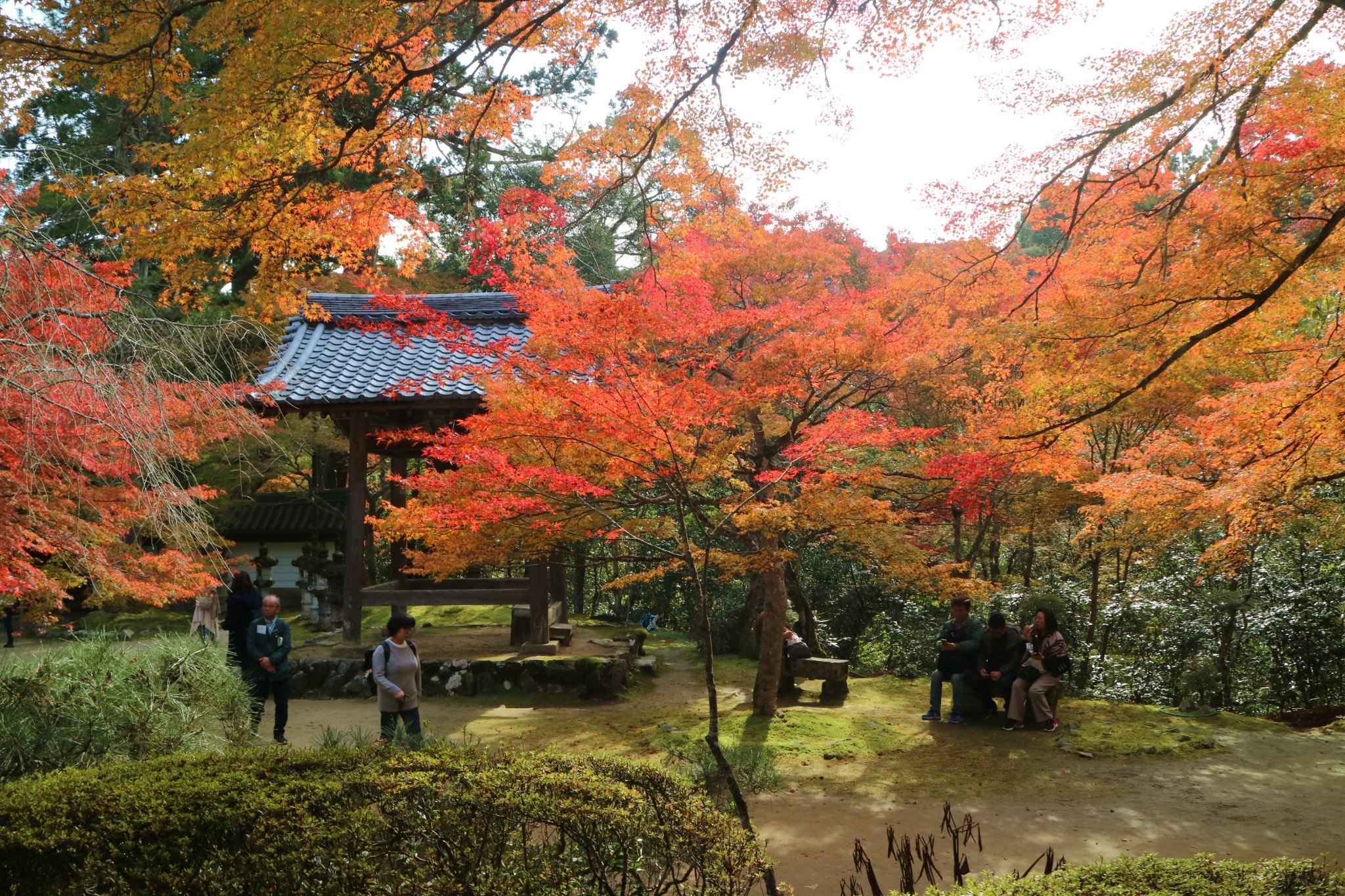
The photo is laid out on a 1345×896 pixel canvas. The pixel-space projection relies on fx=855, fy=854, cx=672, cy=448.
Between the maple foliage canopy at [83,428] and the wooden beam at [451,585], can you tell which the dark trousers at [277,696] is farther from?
the wooden beam at [451,585]

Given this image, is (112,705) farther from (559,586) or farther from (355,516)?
(559,586)

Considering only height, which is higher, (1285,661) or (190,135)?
(190,135)

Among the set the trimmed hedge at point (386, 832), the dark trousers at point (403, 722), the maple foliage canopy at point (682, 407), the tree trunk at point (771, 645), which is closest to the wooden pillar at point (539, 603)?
the maple foliage canopy at point (682, 407)

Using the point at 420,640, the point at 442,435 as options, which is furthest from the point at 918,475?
the point at 420,640

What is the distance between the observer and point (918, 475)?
27.8 ft

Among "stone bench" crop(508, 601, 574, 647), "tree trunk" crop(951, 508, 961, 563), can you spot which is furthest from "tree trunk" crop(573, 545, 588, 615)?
"tree trunk" crop(951, 508, 961, 563)

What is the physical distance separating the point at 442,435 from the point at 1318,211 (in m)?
7.02

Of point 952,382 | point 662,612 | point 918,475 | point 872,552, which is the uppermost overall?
point 952,382

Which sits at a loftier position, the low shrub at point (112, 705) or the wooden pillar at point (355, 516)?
the wooden pillar at point (355, 516)

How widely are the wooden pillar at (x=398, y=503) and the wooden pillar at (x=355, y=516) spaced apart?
130 cm

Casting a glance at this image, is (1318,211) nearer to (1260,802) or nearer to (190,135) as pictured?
(1260,802)

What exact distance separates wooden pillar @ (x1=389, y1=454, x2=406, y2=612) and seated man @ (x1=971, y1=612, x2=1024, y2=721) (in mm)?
7380

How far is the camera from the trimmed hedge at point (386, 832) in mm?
3031

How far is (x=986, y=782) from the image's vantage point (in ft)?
19.9
